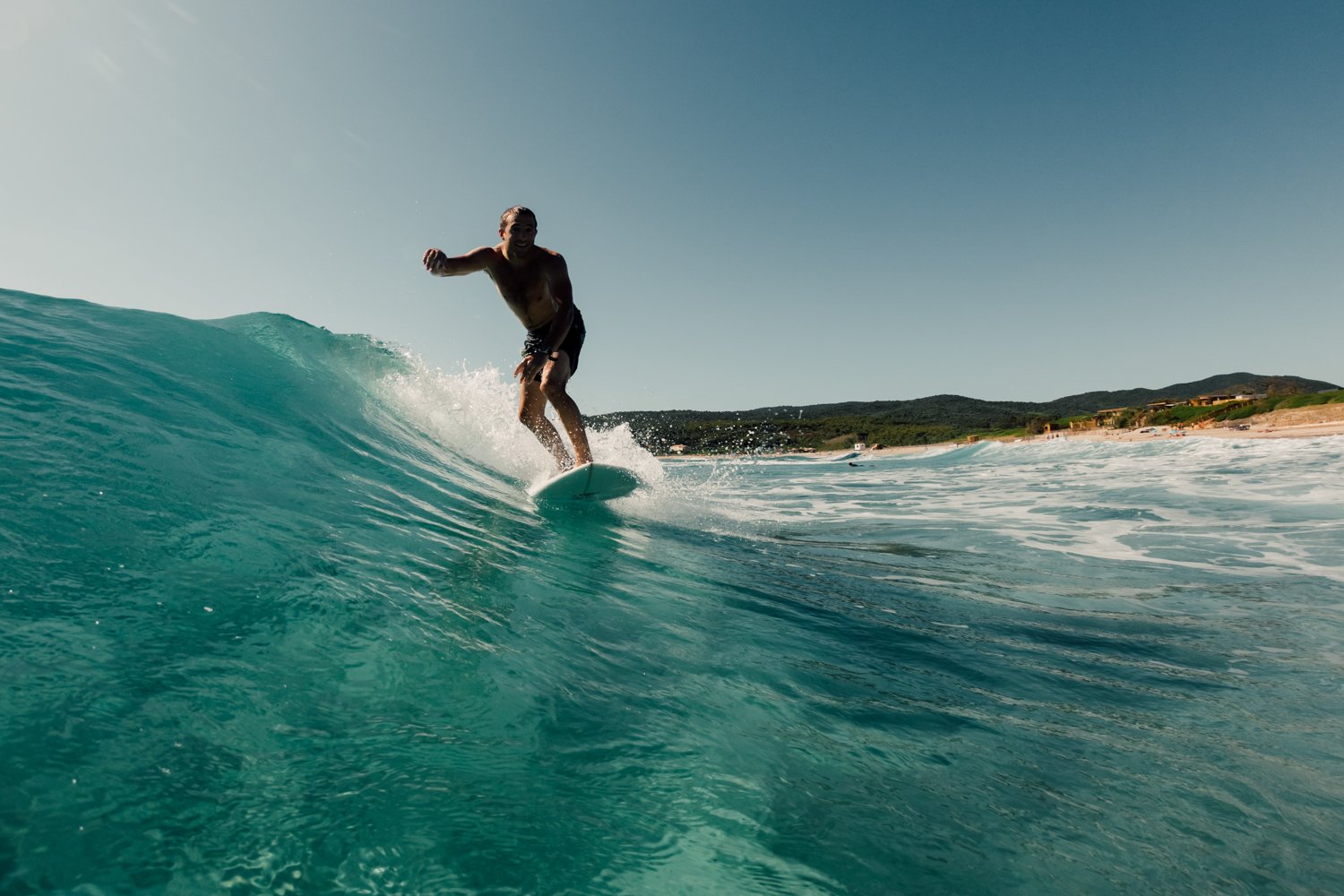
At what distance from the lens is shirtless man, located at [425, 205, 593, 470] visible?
18.1 feet

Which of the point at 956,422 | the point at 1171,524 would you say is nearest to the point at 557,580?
the point at 1171,524

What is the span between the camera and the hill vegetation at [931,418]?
2015 inches

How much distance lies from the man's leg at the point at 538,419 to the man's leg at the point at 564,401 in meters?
0.11

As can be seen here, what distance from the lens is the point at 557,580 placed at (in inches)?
134

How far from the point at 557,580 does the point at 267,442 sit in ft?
9.86

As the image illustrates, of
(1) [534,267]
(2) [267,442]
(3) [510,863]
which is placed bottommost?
(3) [510,863]

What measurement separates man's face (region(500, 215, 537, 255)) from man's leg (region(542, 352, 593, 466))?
105 centimetres

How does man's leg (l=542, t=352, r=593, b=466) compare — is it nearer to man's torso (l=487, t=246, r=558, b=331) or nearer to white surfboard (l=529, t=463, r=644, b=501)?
white surfboard (l=529, t=463, r=644, b=501)

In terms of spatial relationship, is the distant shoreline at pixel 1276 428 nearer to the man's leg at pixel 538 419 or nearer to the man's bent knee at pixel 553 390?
the man's leg at pixel 538 419

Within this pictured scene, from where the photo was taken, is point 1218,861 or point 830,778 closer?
point 1218,861

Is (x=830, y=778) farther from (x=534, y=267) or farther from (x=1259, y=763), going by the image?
(x=534, y=267)

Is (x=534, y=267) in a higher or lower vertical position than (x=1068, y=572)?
higher

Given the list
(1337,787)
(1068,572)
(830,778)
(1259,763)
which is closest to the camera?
(830,778)

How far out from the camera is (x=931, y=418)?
300 feet
